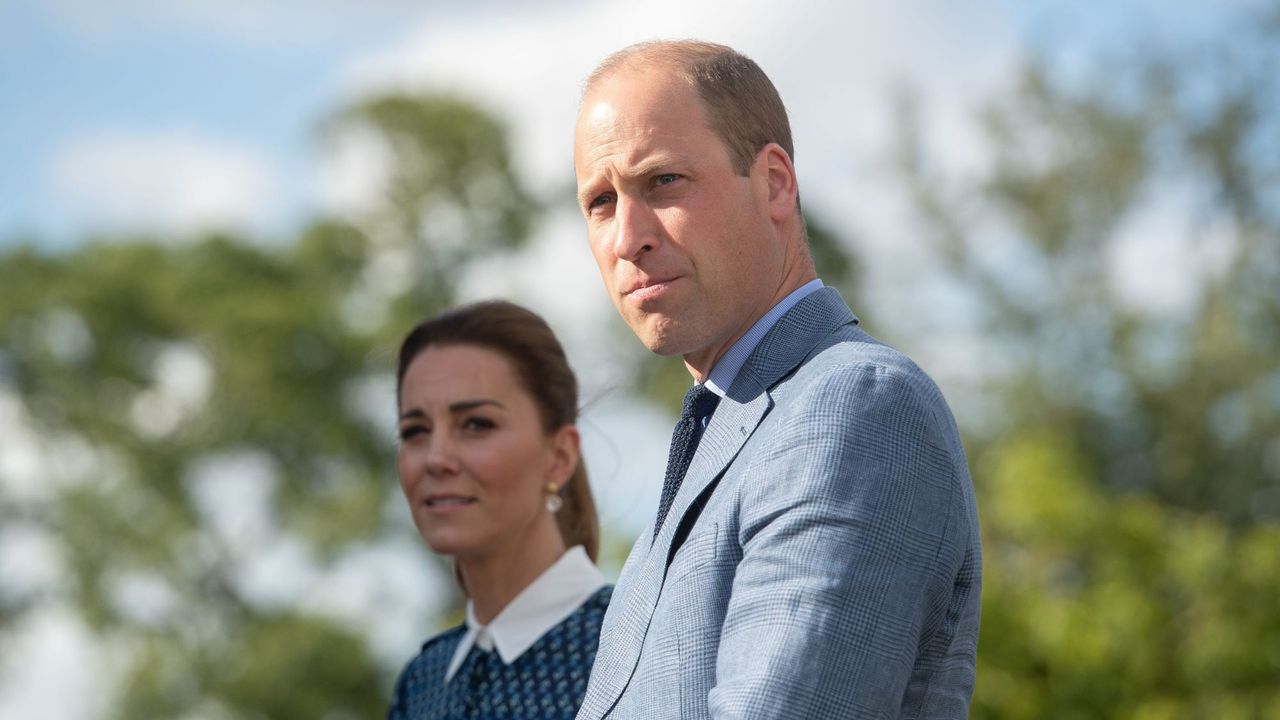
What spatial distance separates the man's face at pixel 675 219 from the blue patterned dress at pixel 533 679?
5.80ft

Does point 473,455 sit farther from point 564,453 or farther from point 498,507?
point 564,453

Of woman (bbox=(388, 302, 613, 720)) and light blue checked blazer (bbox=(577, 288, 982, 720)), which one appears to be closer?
light blue checked blazer (bbox=(577, 288, 982, 720))

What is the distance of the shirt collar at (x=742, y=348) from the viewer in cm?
226

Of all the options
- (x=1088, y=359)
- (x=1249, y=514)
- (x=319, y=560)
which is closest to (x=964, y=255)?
(x=1088, y=359)

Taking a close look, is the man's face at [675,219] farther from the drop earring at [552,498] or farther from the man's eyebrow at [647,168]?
the drop earring at [552,498]

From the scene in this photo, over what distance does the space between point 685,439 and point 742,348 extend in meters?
0.17

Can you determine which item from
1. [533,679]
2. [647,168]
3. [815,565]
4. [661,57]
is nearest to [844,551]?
[815,565]

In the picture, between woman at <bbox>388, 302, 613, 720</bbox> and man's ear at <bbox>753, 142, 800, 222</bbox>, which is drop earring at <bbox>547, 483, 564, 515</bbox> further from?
man's ear at <bbox>753, 142, 800, 222</bbox>

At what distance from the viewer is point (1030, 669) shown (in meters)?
12.0

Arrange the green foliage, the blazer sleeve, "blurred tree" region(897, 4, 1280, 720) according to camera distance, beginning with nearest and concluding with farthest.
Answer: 1. the blazer sleeve
2. the green foliage
3. "blurred tree" region(897, 4, 1280, 720)

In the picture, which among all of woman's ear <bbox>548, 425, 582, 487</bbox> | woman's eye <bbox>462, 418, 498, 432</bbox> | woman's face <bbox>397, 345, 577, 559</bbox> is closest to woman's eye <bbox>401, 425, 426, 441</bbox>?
woman's face <bbox>397, 345, 577, 559</bbox>

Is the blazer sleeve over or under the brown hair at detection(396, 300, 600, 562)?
under

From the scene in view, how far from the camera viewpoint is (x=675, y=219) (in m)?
2.18

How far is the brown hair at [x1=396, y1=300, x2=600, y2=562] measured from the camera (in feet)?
13.7
